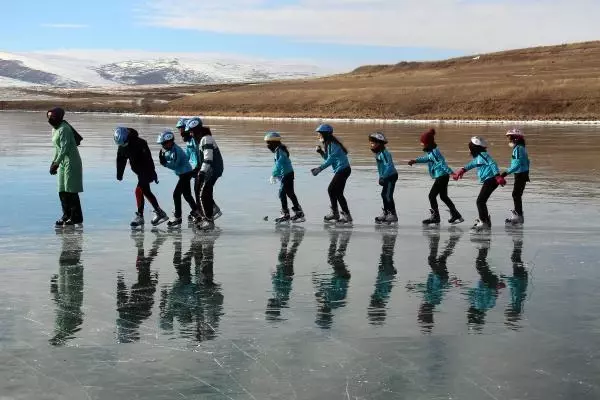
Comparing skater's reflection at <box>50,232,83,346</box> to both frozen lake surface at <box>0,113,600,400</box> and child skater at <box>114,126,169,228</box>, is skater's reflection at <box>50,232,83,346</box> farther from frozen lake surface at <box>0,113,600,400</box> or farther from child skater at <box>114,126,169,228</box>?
child skater at <box>114,126,169,228</box>

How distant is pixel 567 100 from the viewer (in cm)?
7038

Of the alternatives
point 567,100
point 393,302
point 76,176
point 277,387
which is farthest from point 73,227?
point 567,100

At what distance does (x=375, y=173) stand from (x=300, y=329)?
47.8 ft

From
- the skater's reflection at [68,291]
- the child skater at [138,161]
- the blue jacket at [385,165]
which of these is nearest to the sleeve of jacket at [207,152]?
the child skater at [138,161]

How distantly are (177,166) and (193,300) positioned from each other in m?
5.16

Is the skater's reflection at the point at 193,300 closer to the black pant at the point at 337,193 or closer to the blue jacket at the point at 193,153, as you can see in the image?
the blue jacket at the point at 193,153

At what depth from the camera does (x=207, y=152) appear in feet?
40.0

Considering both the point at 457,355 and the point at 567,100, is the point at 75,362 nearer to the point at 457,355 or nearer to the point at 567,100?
the point at 457,355

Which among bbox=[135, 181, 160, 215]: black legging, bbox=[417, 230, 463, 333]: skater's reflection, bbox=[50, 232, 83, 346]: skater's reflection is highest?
bbox=[135, 181, 160, 215]: black legging

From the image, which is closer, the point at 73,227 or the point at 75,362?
the point at 75,362

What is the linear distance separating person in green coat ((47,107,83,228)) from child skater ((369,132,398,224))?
4.53 meters

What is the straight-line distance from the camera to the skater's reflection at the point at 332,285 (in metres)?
7.13

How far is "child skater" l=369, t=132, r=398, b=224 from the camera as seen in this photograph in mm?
12797

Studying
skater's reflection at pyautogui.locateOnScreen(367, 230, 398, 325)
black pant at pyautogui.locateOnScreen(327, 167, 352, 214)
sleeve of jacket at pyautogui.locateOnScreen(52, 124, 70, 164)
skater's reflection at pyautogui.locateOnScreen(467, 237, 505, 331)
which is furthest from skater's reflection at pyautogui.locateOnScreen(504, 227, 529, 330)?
sleeve of jacket at pyautogui.locateOnScreen(52, 124, 70, 164)
